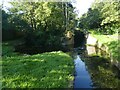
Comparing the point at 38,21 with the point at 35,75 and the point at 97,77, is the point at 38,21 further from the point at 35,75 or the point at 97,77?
the point at 35,75

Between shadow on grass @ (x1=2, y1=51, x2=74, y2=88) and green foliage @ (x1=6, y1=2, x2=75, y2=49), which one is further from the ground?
green foliage @ (x1=6, y1=2, x2=75, y2=49)

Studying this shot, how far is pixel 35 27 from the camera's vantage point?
3578 cm

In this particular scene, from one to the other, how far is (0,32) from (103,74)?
2095 cm

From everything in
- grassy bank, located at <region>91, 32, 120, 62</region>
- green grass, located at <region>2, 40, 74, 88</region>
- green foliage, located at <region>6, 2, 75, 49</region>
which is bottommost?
green grass, located at <region>2, 40, 74, 88</region>

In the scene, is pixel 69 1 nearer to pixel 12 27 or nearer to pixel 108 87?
pixel 12 27

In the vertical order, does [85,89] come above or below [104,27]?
below

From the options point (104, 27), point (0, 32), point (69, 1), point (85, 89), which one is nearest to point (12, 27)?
point (0, 32)

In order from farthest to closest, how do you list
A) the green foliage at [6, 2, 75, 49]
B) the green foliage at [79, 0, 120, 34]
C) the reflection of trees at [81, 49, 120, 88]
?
1. the green foliage at [6, 2, 75, 49]
2. the green foliage at [79, 0, 120, 34]
3. the reflection of trees at [81, 49, 120, 88]

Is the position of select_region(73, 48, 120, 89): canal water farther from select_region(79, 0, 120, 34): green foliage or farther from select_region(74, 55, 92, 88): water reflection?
select_region(79, 0, 120, 34): green foliage

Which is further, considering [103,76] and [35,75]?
[103,76]

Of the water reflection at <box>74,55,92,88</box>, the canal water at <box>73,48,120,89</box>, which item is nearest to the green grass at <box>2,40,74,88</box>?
the water reflection at <box>74,55,92,88</box>

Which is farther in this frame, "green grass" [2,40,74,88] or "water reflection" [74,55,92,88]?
"water reflection" [74,55,92,88]

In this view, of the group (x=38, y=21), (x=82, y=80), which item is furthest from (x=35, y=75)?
(x=38, y=21)

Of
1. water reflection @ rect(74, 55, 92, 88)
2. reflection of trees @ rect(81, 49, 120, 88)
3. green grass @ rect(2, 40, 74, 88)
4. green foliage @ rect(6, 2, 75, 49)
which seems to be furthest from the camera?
green foliage @ rect(6, 2, 75, 49)
